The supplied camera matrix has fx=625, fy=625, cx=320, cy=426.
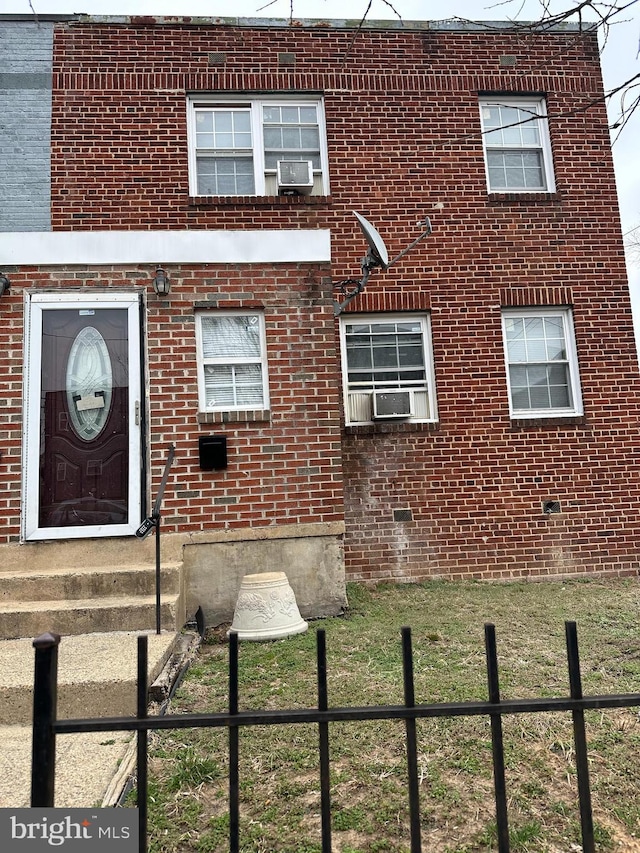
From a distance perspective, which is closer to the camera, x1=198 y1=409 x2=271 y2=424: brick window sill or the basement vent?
x1=198 y1=409 x2=271 y2=424: brick window sill

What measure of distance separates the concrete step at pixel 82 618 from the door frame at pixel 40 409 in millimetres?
851

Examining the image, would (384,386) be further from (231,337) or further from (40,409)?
(40,409)

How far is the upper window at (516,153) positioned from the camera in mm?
8406

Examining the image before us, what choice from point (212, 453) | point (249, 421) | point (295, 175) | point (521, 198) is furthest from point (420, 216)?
point (212, 453)

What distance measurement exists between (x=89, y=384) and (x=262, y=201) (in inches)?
134

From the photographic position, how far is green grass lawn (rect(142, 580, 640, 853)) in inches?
94.1

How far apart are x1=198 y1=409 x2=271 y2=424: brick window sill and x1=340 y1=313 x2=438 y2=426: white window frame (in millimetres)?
1789

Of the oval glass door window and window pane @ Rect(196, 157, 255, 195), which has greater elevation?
window pane @ Rect(196, 157, 255, 195)

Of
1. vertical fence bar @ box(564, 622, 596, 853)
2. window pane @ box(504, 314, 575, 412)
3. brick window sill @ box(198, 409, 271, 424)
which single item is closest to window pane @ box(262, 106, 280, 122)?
window pane @ box(504, 314, 575, 412)

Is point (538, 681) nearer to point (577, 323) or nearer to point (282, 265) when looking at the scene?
point (282, 265)

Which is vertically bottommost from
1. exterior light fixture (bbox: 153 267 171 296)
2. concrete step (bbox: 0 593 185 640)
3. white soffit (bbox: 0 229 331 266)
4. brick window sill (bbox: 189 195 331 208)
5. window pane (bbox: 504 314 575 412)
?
concrete step (bbox: 0 593 185 640)

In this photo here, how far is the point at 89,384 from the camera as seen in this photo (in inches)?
229

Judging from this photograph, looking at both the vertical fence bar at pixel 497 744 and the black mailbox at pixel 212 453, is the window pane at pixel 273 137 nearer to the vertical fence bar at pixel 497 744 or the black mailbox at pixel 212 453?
the black mailbox at pixel 212 453

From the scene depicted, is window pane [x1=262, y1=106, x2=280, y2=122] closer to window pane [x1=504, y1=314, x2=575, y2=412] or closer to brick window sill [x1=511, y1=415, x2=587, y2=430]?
window pane [x1=504, y1=314, x2=575, y2=412]
